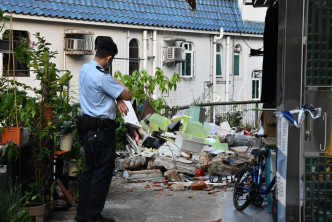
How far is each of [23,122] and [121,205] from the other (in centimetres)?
199

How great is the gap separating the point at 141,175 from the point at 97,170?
4.01 m

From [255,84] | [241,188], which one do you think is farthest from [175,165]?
[255,84]

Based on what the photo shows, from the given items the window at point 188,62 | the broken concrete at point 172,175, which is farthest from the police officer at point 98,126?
the window at point 188,62

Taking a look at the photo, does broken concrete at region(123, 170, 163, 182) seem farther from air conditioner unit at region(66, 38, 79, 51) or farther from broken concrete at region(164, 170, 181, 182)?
air conditioner unit at region(66, 38, 79, 51)

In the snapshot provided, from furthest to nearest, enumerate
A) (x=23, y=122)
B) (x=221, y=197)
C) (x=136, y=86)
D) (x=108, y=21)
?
1. (x=108, y=21)
2. (x=136, y=86)
3. (x=221, y=197)
4. (x=23, y=122)

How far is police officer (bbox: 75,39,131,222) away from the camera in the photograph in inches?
314

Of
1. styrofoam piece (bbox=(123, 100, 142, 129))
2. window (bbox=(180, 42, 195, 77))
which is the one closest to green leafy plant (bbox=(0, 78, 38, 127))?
styrofoam piece (bbox=(123, 100, 142, 129))

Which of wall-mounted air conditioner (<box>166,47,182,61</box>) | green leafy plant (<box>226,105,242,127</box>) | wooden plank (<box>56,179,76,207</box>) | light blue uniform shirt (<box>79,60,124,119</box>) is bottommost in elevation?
wooden plank (<box>56,179,76,207</box>)

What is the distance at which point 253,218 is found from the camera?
8539 millimetres

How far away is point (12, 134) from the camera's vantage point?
8.01 metres

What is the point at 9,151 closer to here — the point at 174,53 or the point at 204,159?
the point at 204,159

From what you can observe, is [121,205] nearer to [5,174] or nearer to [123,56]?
[5,174]

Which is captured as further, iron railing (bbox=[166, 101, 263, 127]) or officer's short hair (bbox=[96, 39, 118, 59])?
iron railing (bbox=[166, 101, 263, 127])

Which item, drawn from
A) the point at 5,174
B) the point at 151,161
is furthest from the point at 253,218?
the point at 151,161
